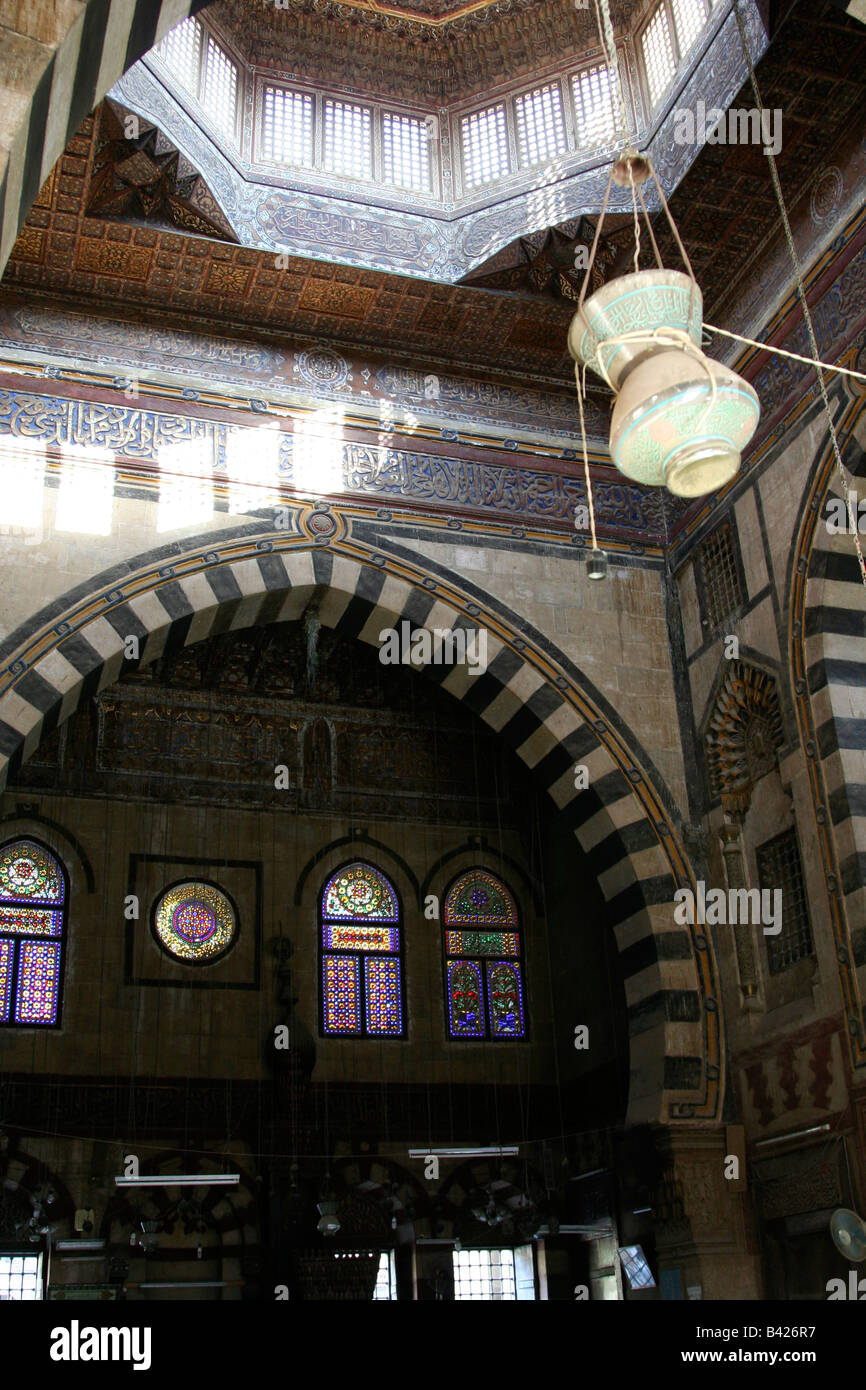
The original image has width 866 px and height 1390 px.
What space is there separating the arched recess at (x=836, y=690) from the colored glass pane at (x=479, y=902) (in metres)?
3.64

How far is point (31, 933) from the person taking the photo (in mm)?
8508

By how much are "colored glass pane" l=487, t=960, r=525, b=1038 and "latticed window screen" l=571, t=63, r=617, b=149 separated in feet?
17.8

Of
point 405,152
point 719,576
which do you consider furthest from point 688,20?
point 719,576

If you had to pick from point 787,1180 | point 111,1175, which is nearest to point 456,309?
point 787,1180

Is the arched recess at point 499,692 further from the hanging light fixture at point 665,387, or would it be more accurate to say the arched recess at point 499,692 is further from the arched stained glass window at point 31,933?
the hanging light fixture at point 665,387

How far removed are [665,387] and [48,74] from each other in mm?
1720

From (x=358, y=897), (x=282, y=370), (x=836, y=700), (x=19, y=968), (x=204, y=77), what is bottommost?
(x=19, y=968)

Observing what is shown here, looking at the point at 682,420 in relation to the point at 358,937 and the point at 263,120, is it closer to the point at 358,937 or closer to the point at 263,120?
the point at 263,120

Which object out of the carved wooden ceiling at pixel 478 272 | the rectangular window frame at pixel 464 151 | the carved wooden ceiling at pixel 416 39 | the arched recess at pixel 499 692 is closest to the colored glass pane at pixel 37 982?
the arched recess at pixel 499 692

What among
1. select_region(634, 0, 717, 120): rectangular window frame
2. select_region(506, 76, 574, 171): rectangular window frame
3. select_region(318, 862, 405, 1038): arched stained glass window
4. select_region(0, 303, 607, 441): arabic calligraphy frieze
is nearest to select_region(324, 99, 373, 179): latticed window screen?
select_region(506, 76, 574, 171): rectangular window frame

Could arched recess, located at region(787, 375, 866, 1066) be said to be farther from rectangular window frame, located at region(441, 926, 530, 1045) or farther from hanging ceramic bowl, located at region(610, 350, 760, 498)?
rectangular window frame, located at region(441, 926, 530, 1045)
